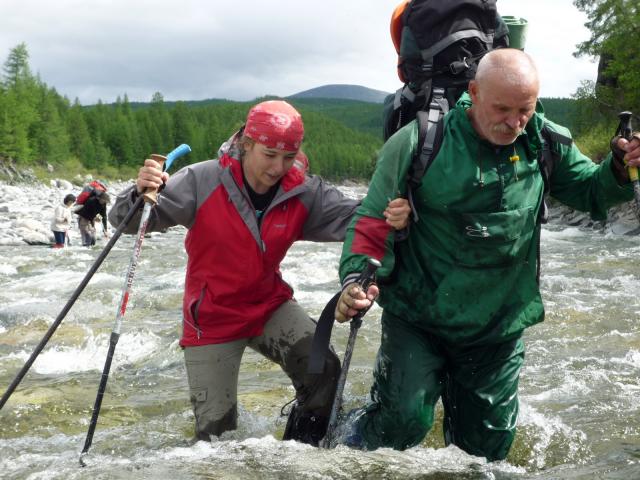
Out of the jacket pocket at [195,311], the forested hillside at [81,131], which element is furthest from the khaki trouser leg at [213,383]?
the forested hillside at [81,131]

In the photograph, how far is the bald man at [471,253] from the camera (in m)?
4.04

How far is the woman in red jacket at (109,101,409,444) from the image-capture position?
4.77 meters

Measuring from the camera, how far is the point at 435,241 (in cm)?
421

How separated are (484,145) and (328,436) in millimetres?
1902

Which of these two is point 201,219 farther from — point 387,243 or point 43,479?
point 43,479

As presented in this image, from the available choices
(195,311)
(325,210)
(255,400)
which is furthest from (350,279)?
(255,400)

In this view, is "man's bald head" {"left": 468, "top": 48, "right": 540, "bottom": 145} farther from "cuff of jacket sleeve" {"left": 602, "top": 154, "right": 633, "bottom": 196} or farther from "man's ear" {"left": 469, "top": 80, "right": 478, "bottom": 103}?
"cuff of jacket sleeve" {"left": 602, "top": 154, "right": 633, "bottom": 196}

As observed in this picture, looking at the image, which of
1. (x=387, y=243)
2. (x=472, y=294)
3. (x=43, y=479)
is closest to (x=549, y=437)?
(x=472, y=294)

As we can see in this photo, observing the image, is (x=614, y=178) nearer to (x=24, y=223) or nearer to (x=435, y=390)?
(x=435, y=390)

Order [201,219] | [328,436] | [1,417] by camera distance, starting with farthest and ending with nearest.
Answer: [1,417], [201,219], [328,436]

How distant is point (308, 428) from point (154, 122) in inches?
5640

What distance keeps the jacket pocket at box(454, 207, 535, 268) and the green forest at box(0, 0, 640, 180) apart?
2.01 metres

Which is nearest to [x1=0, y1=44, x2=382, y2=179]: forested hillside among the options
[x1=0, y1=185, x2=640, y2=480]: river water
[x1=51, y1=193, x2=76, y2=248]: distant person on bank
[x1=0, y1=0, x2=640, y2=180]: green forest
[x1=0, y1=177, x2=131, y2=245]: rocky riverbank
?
[x1=0, y1=0, x2=640, y2=180]: green forest

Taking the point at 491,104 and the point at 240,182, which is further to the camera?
the point at 240,182
